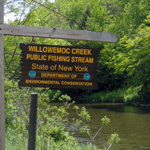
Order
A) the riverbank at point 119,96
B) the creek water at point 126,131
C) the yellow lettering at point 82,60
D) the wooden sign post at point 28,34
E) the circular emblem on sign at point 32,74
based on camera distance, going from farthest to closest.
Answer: the riverbank at point 119,96 < the creek water at point 126,131 < the wooden sign post at point 28,34 < the yellow lettering at point 82,60 < the circular emblem on sign at point 32,74

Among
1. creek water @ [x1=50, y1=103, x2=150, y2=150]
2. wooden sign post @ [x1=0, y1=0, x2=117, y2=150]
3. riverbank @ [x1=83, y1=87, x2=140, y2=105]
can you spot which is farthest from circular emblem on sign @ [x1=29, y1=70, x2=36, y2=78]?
riverbank @ [x1=83, y1=87, x2=140, y2=105]

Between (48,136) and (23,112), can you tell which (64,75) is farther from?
(23,112)

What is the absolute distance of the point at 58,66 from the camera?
18.6ft

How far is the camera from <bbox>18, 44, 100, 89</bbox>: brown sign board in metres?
5.61

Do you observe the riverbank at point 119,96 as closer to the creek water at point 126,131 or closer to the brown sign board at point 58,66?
the creek water at point 126,131

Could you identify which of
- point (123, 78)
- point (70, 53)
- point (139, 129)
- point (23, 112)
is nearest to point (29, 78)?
point (70, 53)

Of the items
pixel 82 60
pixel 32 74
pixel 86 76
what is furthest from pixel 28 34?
pixel 86 76

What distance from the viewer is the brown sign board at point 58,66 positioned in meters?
5.61

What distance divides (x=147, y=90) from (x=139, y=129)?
13.6 meters

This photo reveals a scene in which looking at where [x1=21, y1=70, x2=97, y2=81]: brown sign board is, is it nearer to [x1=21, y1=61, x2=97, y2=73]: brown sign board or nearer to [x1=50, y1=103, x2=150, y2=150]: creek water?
[x1=21, y1=61, x2=97, y2=73]: brown sign board

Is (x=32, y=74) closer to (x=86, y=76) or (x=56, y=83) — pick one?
(x=56, y=83)

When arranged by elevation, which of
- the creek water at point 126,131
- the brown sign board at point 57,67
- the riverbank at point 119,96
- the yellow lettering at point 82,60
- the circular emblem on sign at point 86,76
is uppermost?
the yellow lettering at point 82,60

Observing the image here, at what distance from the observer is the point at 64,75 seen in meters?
5.71

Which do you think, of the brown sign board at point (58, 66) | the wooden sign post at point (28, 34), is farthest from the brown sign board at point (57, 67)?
the wooden sign post at point (28, 34)
